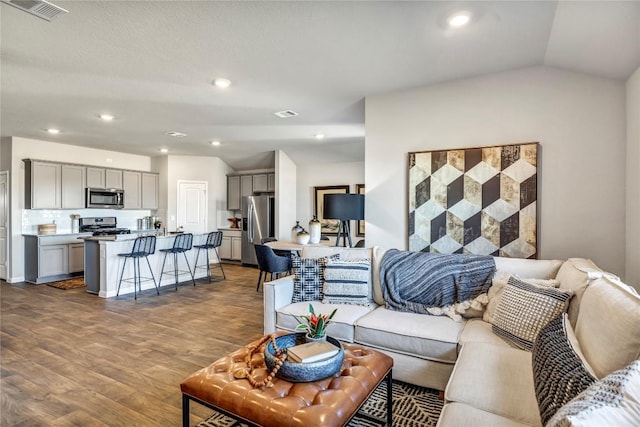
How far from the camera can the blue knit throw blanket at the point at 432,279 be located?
2.61 m

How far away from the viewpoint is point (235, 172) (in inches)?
332

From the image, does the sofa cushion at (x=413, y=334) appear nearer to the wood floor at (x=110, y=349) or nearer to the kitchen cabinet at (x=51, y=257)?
the wood floor at (x=110, y=349)

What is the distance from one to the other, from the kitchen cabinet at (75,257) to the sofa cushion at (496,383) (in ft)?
22.2

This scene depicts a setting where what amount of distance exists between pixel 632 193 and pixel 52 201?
788cm

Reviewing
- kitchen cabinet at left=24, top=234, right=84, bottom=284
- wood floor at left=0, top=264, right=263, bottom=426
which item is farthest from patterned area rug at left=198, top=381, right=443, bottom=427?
kitchen cabinet at left=24, top=234, right=84, bottom=284

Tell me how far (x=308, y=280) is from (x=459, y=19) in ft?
7.54

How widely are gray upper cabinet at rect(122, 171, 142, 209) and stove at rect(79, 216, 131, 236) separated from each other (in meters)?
0.42

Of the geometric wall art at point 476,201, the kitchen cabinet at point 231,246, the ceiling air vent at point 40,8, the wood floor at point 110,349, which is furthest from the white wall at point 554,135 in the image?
the kitchen cabinet at point 231,246

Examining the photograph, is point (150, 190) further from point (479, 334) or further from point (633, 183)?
point (633, 183)

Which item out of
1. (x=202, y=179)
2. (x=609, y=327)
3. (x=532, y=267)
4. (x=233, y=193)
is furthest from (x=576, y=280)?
(x=202, y=179)

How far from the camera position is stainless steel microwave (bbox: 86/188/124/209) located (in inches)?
255

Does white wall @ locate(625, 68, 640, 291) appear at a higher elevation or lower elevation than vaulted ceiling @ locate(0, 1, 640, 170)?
lower

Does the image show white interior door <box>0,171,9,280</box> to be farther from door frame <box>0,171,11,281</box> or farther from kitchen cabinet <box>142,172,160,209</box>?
kitchen cabinet <box>142,172,160,209</box>

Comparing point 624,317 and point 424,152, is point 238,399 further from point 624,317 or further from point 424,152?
point 424,152
